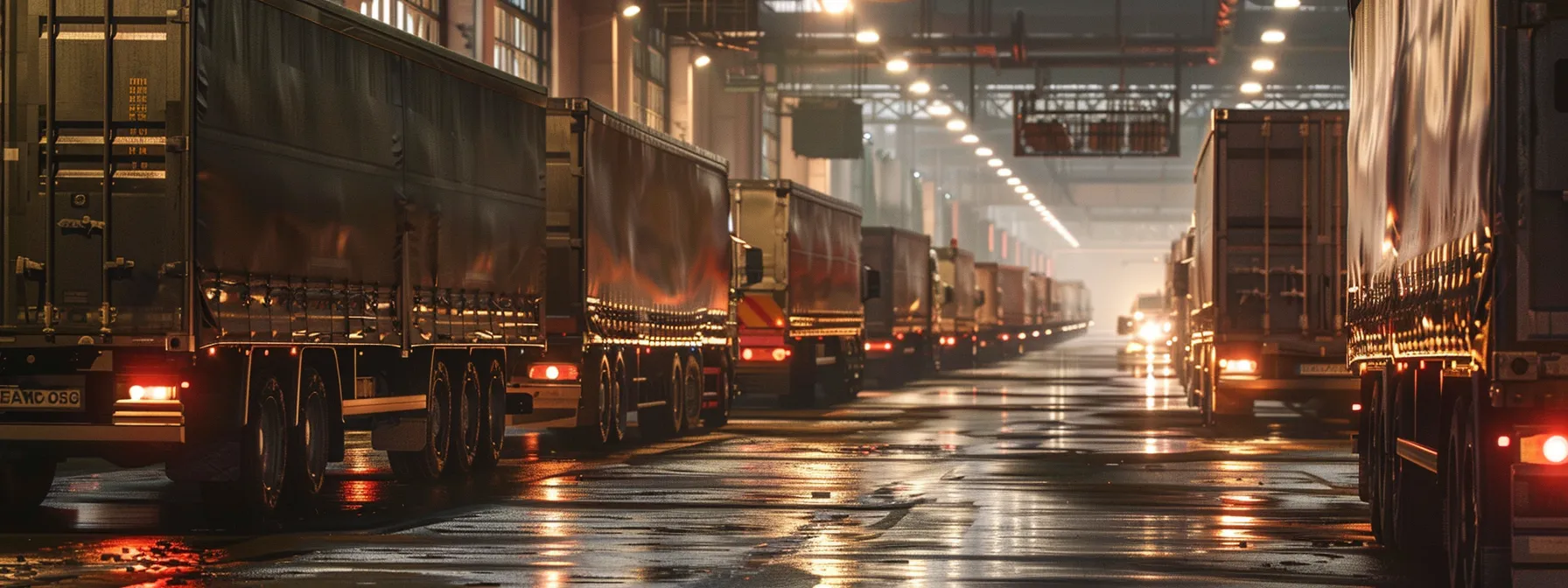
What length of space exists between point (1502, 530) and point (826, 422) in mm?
22811

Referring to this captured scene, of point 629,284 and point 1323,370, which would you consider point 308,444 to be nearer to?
point 629,284

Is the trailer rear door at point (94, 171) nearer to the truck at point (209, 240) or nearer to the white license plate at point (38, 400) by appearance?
the truck at point (209, 240)

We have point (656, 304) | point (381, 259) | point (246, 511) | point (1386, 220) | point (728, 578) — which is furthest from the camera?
point (656, 304)

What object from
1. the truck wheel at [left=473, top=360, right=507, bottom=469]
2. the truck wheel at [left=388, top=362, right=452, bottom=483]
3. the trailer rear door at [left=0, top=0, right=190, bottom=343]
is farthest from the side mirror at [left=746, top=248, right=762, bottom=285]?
the trailer rear door at [left=0, top=0, right=190, bottom=343]

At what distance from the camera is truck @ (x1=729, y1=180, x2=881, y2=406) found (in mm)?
37156

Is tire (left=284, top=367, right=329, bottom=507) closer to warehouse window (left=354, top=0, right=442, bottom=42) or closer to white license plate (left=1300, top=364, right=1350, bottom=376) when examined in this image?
white license plate (left=1300, top=364, right=1350, bottom=376)

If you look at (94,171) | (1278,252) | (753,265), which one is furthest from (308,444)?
(753,265)

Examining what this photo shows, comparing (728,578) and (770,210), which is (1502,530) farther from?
(770,210)

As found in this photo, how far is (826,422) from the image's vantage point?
32.9 meters

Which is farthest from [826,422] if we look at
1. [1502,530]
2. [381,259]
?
[1502,530]

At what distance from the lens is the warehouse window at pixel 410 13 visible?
35.3 meters

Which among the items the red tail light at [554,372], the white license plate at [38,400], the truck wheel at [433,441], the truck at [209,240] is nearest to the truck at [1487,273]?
the truck at [209,240]

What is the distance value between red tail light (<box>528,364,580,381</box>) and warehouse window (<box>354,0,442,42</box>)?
1127cm

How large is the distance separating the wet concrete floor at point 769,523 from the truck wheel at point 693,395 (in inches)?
101
